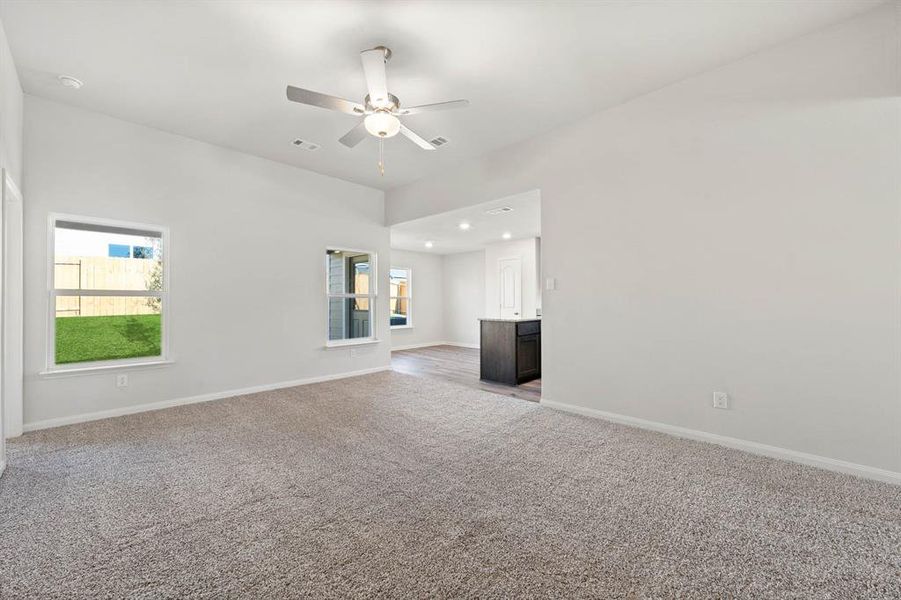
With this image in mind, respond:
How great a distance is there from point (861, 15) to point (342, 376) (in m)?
6.10

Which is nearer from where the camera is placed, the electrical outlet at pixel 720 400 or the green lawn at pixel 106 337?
the electrical outlet at pixel 720 400

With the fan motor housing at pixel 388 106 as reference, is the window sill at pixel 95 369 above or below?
below

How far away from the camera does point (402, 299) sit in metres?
9.79

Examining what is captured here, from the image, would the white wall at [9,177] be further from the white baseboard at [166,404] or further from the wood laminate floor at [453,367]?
the wood laminate floor at [453,367]

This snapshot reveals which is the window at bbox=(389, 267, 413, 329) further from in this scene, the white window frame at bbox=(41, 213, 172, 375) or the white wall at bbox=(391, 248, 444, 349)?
the white window frame at bbox=(41, 213, 172, 375)

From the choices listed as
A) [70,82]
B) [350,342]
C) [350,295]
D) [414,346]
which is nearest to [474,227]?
[350,295]

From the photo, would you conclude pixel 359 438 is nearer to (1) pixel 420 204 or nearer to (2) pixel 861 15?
(1) pixel 420 204

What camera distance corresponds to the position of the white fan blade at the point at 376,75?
2.49m

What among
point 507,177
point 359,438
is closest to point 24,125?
point 359,438

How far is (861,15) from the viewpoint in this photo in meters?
2.50

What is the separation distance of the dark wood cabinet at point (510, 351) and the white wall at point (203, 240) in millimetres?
1893

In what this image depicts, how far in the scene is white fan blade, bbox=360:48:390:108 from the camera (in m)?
2.49

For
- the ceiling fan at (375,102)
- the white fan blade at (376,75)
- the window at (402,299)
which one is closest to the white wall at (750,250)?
the ceiling fan at (375,102)

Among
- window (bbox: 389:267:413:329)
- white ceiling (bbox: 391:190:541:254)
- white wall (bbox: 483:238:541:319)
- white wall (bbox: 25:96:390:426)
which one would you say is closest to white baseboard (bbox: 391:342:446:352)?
window (bbox: 389:267:413:329)
